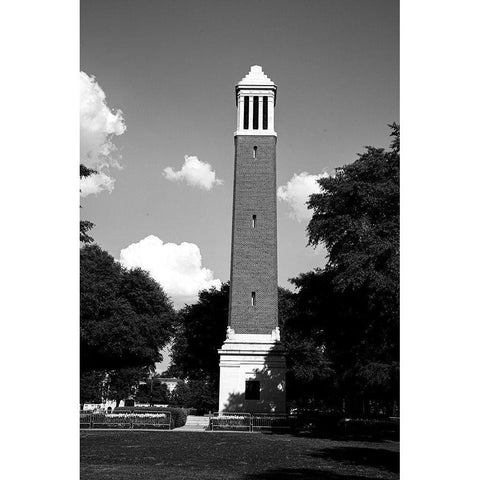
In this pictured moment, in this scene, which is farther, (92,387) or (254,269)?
(92,387)

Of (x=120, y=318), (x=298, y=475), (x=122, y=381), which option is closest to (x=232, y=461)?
(x=298, y=475)

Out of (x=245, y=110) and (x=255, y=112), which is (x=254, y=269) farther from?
(x=245, y=110)

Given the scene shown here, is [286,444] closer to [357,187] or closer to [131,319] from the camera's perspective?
[357,187]

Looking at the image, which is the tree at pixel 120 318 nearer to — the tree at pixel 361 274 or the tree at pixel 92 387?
the tree at pixel 92 387

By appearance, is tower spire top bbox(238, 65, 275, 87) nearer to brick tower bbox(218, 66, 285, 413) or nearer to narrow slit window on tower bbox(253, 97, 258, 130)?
brick tower bbox(218, 66, 285, 413)

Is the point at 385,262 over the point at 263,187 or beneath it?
beneath

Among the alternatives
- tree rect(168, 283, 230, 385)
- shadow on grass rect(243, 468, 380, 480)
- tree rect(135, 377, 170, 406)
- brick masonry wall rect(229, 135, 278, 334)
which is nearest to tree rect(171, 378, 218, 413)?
tree rect(135, 377, 170, 406)

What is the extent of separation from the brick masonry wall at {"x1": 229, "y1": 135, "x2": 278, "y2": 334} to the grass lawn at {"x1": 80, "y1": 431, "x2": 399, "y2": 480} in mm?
14716

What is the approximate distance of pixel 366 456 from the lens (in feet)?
62.2

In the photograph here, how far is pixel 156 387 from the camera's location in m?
96.2

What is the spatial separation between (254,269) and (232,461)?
75.4 ft
